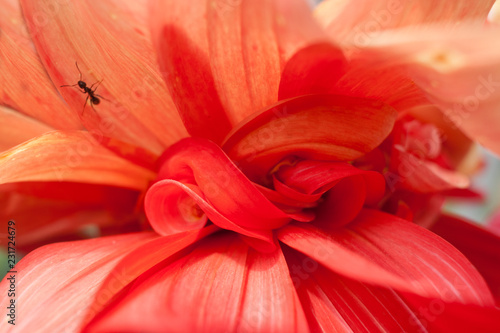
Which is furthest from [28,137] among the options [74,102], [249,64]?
[249,64]

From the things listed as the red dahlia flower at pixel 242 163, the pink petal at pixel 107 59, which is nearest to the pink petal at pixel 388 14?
the red dahlia flower at pixel 242 163

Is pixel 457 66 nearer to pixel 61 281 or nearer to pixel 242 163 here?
pixel 242 163

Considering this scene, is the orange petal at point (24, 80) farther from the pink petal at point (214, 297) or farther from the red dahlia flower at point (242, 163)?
the pink petal at point (214, 297)

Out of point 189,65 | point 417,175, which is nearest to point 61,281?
point 189,65

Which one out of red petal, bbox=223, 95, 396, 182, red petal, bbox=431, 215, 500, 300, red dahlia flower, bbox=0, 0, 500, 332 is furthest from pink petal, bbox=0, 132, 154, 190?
red petal, bbox=431, 215, 500, 300

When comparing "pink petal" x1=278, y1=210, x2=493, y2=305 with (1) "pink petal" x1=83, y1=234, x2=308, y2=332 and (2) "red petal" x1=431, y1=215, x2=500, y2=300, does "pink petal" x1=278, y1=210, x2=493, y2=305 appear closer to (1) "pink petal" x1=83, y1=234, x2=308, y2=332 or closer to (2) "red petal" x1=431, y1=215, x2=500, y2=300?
(1) "pink petal" x1=83, y1=234, x2=308, y2=332

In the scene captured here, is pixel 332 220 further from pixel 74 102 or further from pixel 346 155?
pixel 74 102
